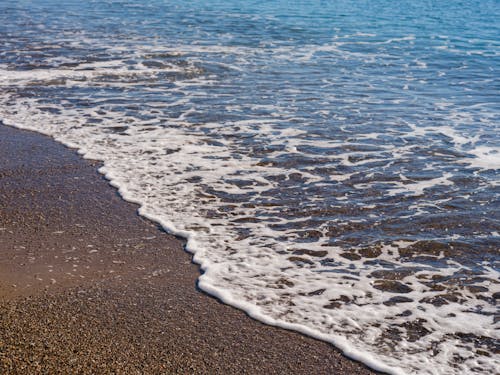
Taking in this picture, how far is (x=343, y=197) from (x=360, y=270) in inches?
62.1

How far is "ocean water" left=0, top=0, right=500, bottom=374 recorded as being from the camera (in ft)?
14.8

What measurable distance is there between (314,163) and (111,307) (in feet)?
12.4

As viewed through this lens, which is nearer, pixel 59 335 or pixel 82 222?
pixel 59 335

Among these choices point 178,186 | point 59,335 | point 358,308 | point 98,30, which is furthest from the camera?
point 98,30

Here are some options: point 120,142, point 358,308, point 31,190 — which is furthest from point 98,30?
point 358,308

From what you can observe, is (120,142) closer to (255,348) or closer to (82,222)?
(82,222)

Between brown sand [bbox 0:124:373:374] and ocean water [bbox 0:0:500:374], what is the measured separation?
0.21 metres

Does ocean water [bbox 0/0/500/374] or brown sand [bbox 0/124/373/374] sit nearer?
brown sand [bbox 0/124/373/374]

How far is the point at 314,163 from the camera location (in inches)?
299

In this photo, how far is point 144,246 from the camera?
5.37 meters

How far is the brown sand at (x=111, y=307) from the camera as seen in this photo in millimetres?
3777

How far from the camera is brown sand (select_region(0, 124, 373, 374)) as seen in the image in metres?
3.78

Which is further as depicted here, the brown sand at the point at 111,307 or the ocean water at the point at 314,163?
the ocean water at the point at 314,163

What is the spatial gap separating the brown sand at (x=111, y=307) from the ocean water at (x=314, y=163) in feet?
0.69
